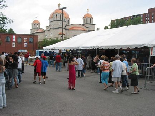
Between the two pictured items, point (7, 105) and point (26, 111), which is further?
point (7, 105)

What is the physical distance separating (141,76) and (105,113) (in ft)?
31.4

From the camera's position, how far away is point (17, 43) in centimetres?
7138

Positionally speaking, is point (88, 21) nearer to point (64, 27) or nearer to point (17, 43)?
point (64, 27)

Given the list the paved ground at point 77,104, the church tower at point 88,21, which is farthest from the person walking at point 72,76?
the church tower at point 88,21

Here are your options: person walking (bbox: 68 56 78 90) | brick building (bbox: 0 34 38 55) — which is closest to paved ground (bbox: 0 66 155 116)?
person walking (bbox: 68 56 78 90)

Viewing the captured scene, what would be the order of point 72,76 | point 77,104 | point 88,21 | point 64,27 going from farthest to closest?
1. point 88,21
2. point 64,27
3. point 72,76
4. point 77,104

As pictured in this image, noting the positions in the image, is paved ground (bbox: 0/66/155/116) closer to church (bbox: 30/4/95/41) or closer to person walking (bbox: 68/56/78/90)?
person walking (bbox: 68/56/78/90)

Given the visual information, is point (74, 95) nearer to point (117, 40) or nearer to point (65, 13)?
point (117, 40)

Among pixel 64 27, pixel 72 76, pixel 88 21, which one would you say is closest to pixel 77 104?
pixel 72 76

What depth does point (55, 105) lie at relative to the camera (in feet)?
22.9

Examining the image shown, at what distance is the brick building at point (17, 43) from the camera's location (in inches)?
2734

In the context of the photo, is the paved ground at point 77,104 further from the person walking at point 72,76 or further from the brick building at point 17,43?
the brick building at point 17,43

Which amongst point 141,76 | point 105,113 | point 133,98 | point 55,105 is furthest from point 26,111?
point 141,76

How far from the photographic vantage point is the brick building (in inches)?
2734
